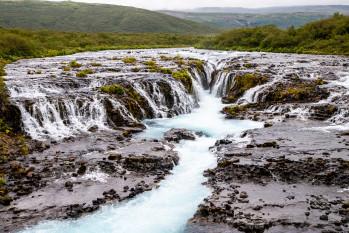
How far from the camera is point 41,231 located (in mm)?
17141

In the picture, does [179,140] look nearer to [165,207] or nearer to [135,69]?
[165,207]

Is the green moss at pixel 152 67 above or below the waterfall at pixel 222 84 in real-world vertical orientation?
above

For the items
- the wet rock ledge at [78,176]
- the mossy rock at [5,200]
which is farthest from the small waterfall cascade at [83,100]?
the mossy rock at [5,200]

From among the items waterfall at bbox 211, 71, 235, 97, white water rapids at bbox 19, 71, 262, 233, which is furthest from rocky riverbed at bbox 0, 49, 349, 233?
white water rapids at bbox 19, 71, 262, 233

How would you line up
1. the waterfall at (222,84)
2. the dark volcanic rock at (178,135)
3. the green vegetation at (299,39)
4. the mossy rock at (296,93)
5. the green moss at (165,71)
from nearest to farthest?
1. the dark volcanic rock at (178,135)
2. the mossy rock at (296,93)
3. the green moss at (165,71)
4. the waterfall at (222,84)
5. the green vegetation at (299,39)

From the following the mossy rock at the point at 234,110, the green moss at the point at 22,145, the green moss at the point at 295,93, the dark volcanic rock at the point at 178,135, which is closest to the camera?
the green moss at the point at 22,145

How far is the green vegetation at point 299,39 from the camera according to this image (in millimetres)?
73500

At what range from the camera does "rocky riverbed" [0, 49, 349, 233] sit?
18391mm

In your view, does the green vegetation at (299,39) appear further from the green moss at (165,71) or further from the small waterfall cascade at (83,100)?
the small waterfall cascade at (83,100)

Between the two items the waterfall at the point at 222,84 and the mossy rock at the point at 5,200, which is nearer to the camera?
the mossy rock at the point at 5,200

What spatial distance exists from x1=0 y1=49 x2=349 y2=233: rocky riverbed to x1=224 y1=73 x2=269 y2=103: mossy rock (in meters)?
0.11

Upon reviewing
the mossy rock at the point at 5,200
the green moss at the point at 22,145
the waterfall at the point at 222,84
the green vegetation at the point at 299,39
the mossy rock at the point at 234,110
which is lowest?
the mossy rock at the point at 5,200

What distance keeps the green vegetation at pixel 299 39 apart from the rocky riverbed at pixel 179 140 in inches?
1090

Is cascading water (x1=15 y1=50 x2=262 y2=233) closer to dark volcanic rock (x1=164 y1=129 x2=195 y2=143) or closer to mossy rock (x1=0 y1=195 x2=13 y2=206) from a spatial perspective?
dark volcanic rock (x1=164 y1=129 x2=195 y2=143)
